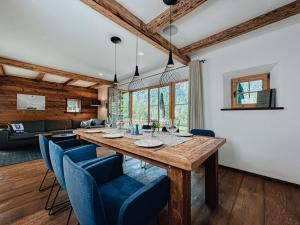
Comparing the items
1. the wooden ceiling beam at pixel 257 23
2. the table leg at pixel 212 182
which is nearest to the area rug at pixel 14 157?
the table leg at pixel 212 182

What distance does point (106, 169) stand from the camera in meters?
1.31

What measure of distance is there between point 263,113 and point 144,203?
101 inches

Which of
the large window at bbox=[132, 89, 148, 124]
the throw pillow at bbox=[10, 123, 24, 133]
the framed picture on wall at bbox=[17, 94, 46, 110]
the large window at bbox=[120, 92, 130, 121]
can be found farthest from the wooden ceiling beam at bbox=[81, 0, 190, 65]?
the framed picture on wall at bbox=[17, 94, 46, 110]

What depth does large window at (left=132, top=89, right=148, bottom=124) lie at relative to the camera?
475cm

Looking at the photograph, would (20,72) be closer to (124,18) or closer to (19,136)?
(19,136)

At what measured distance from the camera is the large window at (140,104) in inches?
187

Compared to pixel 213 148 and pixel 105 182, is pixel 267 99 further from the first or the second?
pixel 105 182

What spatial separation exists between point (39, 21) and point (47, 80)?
→ 4.41 m

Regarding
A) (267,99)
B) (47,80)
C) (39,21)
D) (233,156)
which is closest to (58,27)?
(39,21)

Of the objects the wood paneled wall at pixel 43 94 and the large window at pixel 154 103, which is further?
the wood paneled wall at pixel 43 94

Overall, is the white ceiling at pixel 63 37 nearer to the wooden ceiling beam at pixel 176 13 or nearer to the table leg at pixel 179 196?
the wooden ceiling beam at pixel 176 13

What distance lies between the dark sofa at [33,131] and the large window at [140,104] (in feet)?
6.16

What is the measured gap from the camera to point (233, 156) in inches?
103

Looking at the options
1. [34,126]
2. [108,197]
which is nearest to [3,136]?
[34,126]
